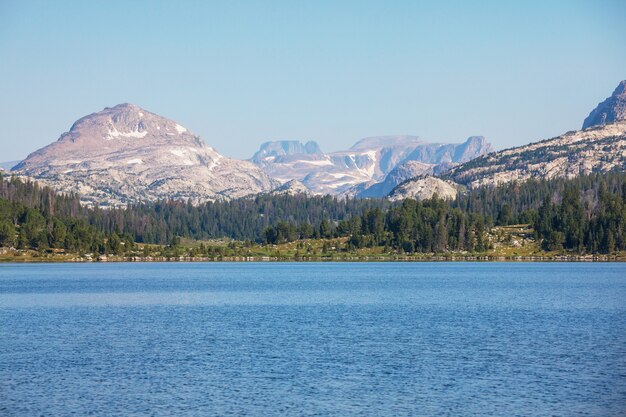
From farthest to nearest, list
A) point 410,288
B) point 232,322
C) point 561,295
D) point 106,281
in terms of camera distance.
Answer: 1. point 106,281
2. point 410,288
3. point 561,295
4. point 232,322

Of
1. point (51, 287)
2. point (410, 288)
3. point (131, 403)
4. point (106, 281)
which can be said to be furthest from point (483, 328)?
point (106, 281)

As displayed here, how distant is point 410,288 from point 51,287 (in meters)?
69.5

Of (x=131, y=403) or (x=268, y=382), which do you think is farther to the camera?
(x=268, y=382)

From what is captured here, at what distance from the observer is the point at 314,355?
7438 cm

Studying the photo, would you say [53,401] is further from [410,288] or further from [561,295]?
[410,288]

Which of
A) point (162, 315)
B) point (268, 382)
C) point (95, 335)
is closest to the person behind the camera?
point (268, 382)

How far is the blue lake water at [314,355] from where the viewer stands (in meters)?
55.8

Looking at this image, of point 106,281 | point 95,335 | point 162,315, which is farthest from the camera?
point 106,281

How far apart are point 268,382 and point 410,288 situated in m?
102

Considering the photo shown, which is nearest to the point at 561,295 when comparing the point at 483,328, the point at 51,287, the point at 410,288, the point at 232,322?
the point at 410,288

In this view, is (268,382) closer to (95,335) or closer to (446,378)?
(446,378)

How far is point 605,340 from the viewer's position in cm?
8144

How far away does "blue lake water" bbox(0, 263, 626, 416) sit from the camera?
183 feet

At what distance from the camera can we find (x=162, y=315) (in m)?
111
